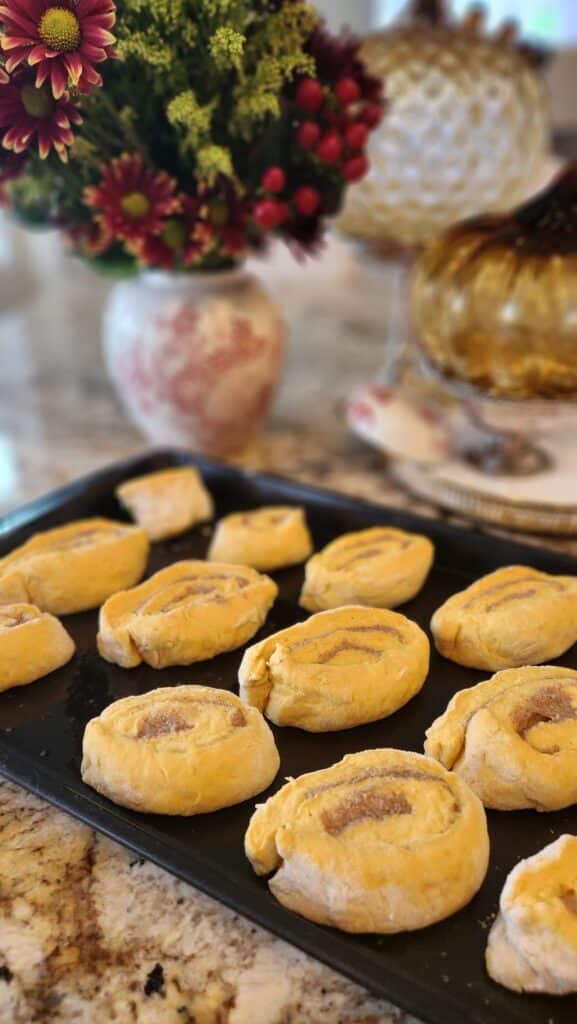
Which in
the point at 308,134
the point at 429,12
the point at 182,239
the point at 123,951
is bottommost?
the point at 123,951

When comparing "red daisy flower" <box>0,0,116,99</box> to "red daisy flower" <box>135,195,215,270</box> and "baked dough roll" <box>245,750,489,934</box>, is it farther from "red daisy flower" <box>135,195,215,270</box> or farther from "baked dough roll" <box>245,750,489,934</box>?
"baked dough roll" <box>245,750,489,934</box>

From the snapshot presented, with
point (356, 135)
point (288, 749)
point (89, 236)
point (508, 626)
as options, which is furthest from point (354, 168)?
point (288, 749)

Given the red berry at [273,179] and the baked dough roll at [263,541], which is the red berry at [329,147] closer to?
the red berry at [273,179]

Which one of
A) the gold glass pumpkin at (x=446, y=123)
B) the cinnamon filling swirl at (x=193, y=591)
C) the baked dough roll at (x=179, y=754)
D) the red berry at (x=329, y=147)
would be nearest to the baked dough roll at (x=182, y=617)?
the cinnamon filling swirl at (x=193, y=591)

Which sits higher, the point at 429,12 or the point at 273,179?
the point at 429,12

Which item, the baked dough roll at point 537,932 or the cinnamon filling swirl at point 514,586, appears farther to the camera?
the cinnamon filling swirl at point 514,586

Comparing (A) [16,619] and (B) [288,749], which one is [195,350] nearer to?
(A) [16,619]

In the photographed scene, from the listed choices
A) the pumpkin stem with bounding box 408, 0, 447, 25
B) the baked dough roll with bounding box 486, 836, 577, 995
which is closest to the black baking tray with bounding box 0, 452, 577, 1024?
the baked dough roll with bounding box 486, 836, 577, 995
